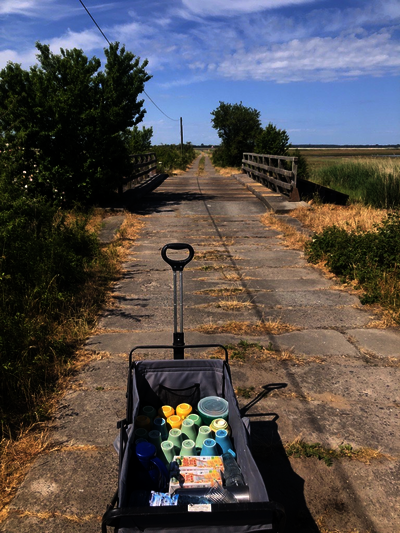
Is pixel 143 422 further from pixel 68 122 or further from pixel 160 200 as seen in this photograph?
pixel 160 200

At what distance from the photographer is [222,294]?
17.4 feet

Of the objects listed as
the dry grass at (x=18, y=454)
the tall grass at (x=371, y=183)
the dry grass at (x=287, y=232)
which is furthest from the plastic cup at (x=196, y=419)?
the tall grass at (x=371, y=183)

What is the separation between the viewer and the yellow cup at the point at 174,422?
96.6 inches

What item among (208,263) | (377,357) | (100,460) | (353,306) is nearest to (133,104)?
(208,263)

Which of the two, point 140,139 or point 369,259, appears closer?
point 369,259

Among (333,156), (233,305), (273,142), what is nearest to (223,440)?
(233,305)

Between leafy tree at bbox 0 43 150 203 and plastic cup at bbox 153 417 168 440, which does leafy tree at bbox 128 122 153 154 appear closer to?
leafy tree at bbox 0 43 150 203

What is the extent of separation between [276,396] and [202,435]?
1012 millimetres

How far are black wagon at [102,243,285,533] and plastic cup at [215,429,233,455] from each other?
0.04 m

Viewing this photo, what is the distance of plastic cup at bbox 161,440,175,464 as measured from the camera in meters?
2.22

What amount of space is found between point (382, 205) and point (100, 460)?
456 inches

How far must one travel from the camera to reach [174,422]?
2453 mm

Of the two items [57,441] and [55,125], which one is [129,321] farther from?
[55,125]

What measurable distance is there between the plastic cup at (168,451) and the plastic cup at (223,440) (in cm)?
24
